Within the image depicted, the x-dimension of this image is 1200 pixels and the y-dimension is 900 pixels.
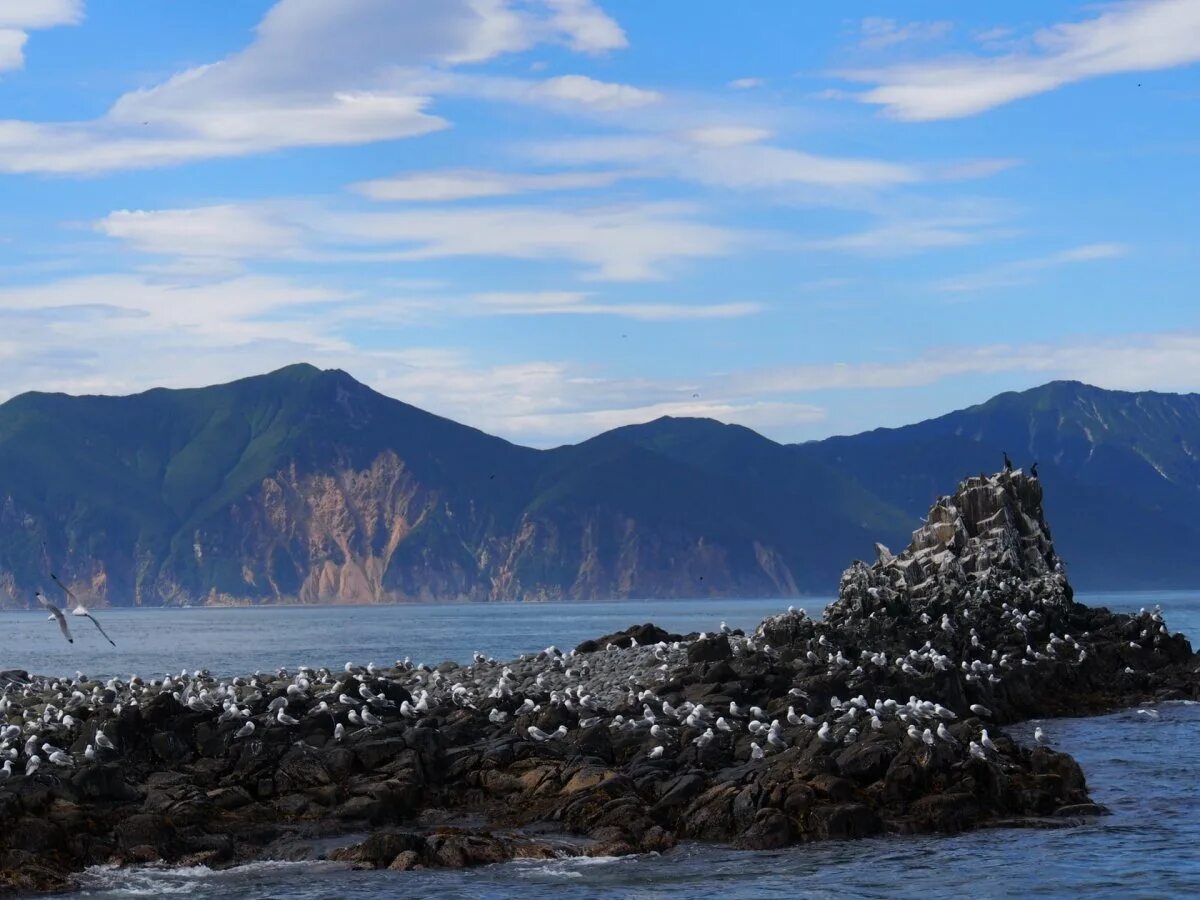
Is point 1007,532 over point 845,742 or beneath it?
over

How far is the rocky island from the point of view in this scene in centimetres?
2709

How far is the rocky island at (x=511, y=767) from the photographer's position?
2709 centimetres

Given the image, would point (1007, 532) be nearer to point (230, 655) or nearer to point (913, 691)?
point (913, 691)

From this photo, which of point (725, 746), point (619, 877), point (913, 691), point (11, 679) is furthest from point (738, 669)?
point (11, 679)

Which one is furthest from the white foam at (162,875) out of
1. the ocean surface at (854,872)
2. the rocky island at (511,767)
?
the rocky island at (511,767)

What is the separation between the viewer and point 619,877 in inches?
995

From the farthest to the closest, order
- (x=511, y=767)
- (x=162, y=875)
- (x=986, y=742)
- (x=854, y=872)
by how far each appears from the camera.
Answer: (x=511, y=767), (x=986, y=742), (x=162, y=875), (x=854, y=872)

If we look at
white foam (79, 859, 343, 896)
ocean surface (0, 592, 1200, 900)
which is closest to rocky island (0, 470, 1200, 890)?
white foam (79, 859, 343, 896)

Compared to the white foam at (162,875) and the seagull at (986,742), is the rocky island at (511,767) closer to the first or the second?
the seagull at (986,742)

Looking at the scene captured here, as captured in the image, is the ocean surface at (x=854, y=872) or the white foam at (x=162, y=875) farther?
the white foam at (x=162, y=875)

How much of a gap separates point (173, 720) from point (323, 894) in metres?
10.2

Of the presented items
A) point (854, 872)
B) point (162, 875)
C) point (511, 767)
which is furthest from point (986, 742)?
point (162, 875)

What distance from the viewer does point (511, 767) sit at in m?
31.9

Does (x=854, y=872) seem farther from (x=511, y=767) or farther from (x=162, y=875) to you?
(x=162, y=875)
